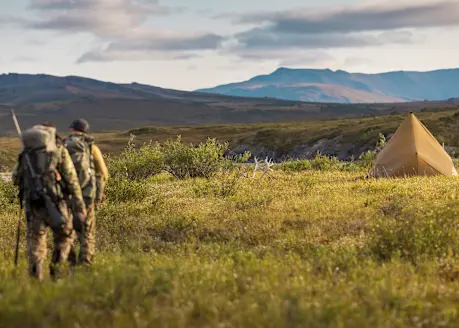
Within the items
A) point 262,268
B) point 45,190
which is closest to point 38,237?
point 45,190

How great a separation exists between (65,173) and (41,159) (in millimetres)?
418

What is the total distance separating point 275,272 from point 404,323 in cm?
209

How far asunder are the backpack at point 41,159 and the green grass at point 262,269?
48.2 inches

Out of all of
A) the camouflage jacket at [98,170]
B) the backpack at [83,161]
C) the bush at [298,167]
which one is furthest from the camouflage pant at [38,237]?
the bush at [298,167]

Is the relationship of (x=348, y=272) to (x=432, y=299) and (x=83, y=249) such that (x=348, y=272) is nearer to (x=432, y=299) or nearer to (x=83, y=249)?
(x=432, y=299)

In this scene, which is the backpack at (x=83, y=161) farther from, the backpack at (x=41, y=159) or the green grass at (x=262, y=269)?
the green grass at (x=262, y=269)

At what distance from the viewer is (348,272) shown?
7.86 metres

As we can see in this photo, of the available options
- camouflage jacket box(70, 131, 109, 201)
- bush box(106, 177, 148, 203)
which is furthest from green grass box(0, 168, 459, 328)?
bush box(106, 177, 148, 203)

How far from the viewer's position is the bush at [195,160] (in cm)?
2367

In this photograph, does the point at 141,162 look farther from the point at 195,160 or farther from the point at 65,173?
the point at 65,173

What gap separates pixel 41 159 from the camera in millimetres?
7809

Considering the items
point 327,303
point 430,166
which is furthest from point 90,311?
point 430,166

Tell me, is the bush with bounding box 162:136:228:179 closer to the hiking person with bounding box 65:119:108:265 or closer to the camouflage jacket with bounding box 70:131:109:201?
the camouflage jacket with bounding box 70:131:109:201

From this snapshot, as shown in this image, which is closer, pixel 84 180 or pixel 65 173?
pixel 65 173
